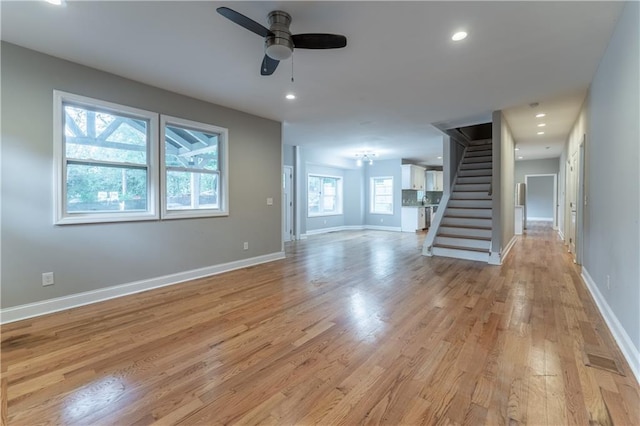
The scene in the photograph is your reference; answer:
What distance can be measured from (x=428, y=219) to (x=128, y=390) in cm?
1047

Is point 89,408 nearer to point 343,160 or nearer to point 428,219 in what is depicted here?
point 343,160

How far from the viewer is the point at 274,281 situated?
402 cm

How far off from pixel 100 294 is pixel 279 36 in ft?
11.2

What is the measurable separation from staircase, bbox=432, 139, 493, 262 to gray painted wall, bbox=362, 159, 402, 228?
2.90 m

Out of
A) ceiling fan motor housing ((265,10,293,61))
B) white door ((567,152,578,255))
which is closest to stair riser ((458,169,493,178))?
white door ((567,152,578,255))

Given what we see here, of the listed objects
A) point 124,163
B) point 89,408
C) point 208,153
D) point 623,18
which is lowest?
point 89,408

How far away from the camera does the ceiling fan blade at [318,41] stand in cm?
219

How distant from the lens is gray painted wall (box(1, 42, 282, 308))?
2738mm

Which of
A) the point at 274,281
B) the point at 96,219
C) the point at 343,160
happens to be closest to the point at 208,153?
the point at 96,219

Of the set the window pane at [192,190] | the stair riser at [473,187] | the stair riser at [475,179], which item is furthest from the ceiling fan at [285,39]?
the stair riser at [475,179]

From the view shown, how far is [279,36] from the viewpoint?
2213mm

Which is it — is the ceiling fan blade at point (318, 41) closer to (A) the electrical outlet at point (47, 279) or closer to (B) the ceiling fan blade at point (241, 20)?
(B) the ceiling fan blade at point (241, 20)

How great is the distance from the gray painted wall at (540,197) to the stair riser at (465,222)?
1004cm

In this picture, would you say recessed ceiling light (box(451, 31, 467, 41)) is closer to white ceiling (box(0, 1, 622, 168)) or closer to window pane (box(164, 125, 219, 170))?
white ceiling (box(0, 1, 622, 168))
